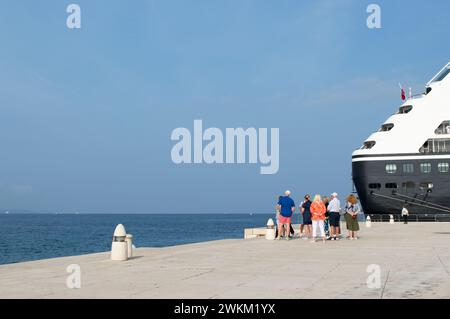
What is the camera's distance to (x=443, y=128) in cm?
5256

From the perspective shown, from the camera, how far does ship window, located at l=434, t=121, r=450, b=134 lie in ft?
171

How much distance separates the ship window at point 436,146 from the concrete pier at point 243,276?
3520 cm

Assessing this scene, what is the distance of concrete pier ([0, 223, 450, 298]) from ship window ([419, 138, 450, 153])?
3520 centimetres

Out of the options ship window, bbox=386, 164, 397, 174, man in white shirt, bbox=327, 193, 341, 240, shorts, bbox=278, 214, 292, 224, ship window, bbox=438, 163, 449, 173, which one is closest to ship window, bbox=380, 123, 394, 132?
ship window, bbox=386, 164, 397, 174

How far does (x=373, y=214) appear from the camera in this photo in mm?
51969

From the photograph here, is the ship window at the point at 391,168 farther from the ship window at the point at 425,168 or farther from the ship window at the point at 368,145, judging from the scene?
the ship window at the point at 368,145

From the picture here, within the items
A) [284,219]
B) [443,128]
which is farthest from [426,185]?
[284,219]

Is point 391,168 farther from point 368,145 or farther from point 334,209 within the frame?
point 334,209

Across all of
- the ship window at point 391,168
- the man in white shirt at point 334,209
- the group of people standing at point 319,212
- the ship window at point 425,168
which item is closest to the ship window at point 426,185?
the ship window at point 425,168

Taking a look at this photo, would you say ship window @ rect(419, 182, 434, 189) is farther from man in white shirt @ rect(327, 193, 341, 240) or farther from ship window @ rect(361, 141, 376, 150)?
man in white shirt @ rect(327, 193, 341, 240)
